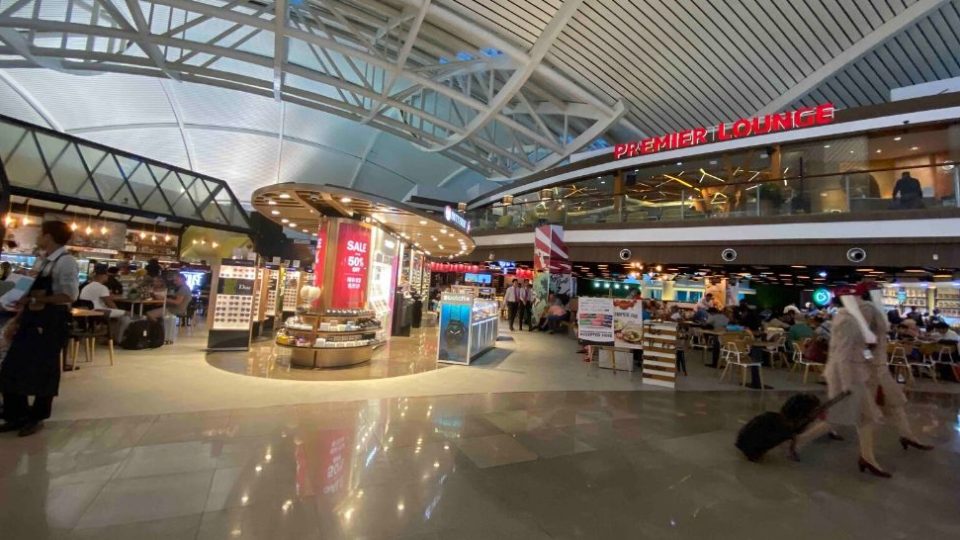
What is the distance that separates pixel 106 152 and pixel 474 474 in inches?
613

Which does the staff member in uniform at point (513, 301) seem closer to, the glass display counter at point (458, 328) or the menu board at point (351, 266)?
the glass display counter at point (458, 328)

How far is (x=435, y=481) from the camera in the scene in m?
3.09

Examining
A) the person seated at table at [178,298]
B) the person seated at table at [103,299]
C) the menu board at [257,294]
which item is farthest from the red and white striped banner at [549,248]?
the person seated at table at [103,299]

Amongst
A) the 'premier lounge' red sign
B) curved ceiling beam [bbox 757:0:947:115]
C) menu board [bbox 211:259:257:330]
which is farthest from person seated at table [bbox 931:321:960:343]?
menu board [bbox 211:259:257:330]

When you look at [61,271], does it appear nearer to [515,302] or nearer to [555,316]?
[555,316]

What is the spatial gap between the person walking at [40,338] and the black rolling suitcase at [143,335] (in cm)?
497

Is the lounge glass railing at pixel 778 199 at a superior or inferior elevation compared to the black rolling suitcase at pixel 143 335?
superior

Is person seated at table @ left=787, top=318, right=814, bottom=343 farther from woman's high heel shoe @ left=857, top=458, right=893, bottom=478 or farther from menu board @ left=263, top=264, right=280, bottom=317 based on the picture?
menu board @ left=263, top=264, right=280, bottom=317

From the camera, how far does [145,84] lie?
71.7ft

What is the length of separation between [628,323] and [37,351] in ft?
27.3

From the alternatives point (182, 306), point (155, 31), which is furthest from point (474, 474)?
point (155, 31)

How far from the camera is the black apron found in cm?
348

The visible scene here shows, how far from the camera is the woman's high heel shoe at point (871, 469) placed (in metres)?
3.67

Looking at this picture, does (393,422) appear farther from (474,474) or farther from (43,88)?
(43,88)
